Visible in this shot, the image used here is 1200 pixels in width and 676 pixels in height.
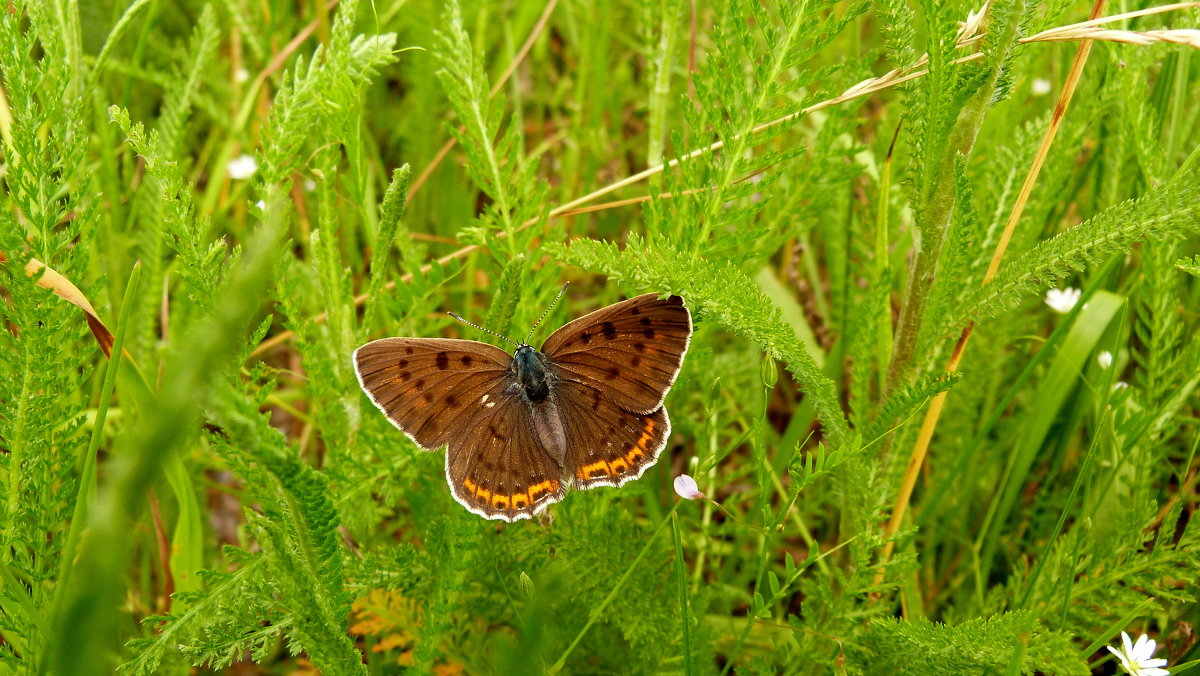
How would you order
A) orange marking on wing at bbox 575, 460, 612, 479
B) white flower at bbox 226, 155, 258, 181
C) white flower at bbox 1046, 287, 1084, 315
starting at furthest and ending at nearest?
white flower at bbox 226, 155, 258, 181 < white flower at bbox 1046, 287, 1084, 315 < orange marking on wing at bbox 575, 460, 612, 479

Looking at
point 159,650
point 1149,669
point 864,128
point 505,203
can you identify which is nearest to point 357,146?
point 505,203

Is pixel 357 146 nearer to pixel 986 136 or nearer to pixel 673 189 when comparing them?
pixel 673 189

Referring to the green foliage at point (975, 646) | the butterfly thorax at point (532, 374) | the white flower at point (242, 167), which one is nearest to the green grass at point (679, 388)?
the green foliage at point (975, 646)

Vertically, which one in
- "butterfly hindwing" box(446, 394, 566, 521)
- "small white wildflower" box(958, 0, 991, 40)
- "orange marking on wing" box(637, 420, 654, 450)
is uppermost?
"small white wildflower" box(958, 0, 991, 40)

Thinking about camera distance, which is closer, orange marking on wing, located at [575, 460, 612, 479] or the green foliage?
the green foliage

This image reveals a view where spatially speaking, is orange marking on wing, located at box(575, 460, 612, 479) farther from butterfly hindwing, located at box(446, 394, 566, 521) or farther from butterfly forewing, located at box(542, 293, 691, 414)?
butterfly forewing, located at box(542, 293, 691, 414)

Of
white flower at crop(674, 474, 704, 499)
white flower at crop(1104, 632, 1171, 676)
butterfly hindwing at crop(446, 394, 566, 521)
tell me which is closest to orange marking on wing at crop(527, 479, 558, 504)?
butterfly hindwing at crop(446, 394, 566, 521)
